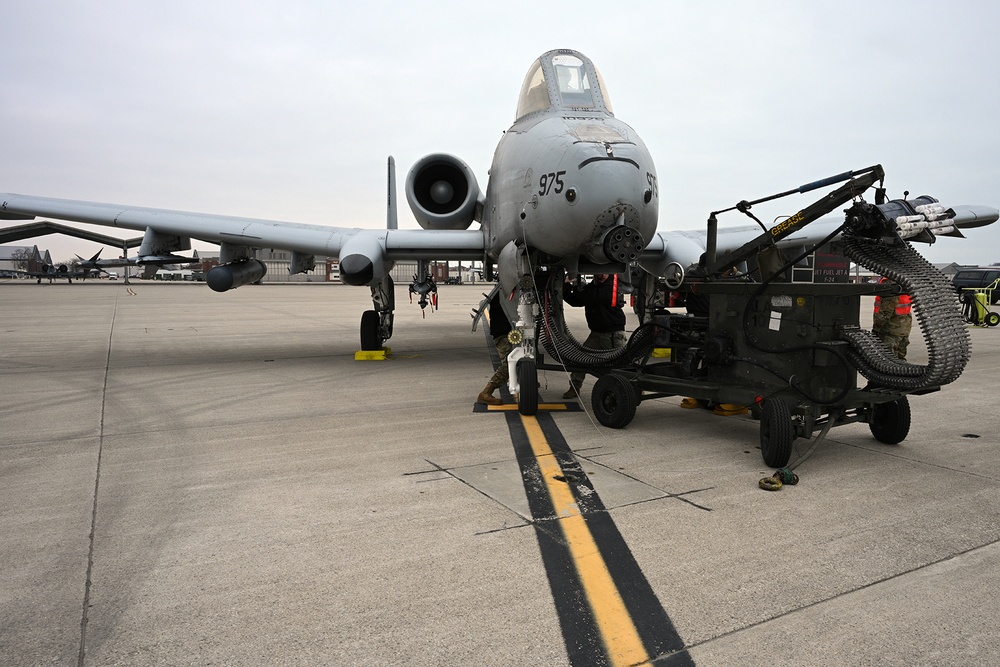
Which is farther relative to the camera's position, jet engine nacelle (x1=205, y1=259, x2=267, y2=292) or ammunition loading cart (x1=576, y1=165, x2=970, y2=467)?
jet engine nacelle (x1=205, y1=259, x2=267, y2=292)

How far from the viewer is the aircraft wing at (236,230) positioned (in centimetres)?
1020

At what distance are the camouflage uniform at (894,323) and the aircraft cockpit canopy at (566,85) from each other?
5070 millimetres

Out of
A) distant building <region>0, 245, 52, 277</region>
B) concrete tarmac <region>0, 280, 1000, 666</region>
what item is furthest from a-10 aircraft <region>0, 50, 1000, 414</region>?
distant building <region>0, 245, 52, 277</region>

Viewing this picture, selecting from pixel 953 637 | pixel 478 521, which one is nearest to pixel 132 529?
pixel 478 521

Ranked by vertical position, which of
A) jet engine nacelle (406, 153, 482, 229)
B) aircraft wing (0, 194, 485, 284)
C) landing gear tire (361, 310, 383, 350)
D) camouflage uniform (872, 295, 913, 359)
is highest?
jet engine nacelle (406, 153, 482, 229)

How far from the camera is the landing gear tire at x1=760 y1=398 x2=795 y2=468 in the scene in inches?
183

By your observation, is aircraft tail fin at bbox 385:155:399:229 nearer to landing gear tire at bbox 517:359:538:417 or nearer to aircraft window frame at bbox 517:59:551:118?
aircraft window frame at bbox 517:59:551:118

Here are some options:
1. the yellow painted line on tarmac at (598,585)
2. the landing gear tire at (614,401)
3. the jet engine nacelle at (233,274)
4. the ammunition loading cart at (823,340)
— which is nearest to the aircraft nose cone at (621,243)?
the ammunition loading cart at (823,340)

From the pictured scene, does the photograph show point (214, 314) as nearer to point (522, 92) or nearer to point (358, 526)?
point (522, 92)

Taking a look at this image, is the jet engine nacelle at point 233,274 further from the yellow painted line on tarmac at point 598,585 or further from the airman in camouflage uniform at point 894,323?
the airman in camouflage uniform at point 894,323

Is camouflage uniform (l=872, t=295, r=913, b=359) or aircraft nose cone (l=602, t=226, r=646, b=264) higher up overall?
aircraft nose cone (l=602, t=226, r=646, b=264)

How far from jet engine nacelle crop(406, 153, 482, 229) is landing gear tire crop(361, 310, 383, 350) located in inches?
76.7

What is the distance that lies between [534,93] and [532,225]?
6.93 ft

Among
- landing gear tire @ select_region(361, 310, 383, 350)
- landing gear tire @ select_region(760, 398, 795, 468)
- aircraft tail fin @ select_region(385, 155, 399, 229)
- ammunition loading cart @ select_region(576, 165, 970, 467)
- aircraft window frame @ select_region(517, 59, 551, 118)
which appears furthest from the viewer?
aircraft tail fin @ select_region(385, 155, 399, 229)
